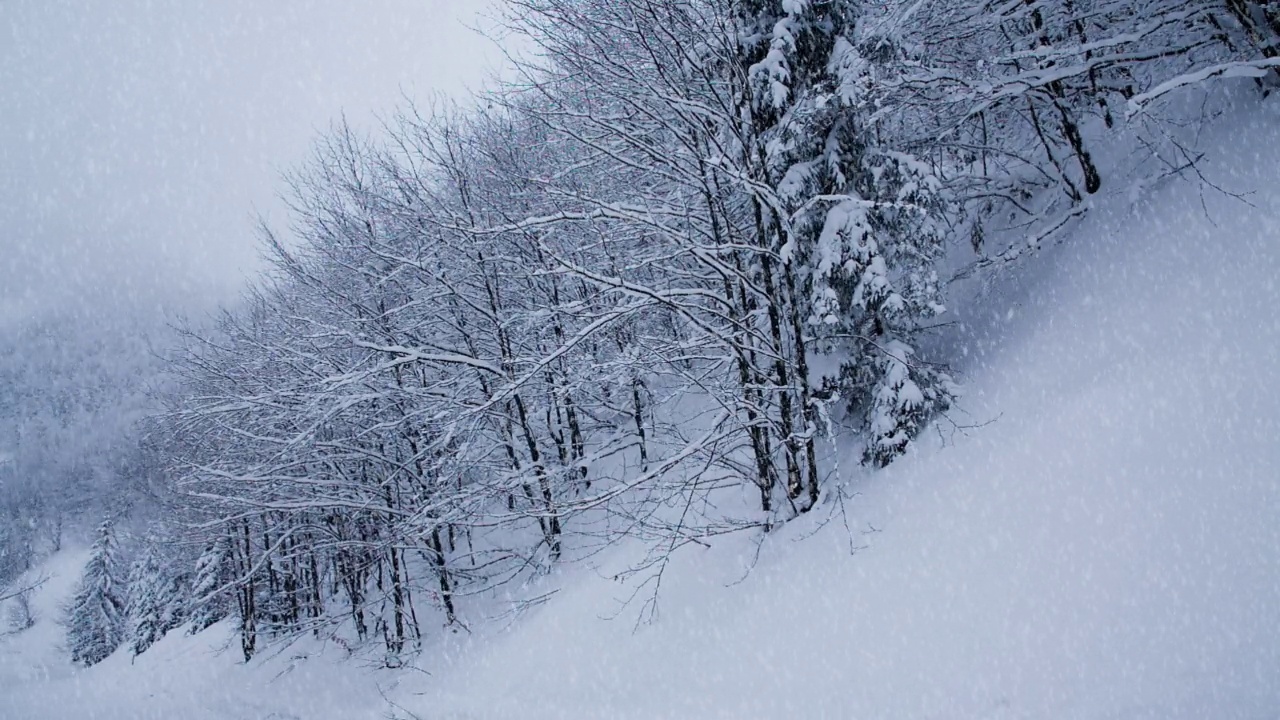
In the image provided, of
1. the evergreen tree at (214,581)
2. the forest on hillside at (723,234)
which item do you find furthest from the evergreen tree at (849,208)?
the evergreen tree at (214,581)

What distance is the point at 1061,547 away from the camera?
458cm

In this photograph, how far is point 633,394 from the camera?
42.3 feet

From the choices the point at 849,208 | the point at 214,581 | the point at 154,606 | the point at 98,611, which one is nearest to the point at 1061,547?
the point at 849,208

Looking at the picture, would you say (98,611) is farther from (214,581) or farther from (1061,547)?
(1061,547)

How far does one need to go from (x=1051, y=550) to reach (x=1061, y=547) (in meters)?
0.07

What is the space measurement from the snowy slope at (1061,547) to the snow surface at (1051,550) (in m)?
0.02

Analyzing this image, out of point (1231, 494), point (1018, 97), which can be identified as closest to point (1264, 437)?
point (1231, 494)

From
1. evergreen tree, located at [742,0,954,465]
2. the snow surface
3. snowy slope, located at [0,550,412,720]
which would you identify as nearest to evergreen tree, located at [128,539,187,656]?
snowy slope, located at [0,550,412,720]

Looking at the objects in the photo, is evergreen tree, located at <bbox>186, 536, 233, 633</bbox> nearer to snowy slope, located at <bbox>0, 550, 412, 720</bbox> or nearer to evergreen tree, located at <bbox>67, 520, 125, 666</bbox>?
snowy slope, located at <bbox>0, 550, 412, 720</bbox>

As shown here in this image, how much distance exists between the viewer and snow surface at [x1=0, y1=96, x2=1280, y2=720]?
3.76 metres

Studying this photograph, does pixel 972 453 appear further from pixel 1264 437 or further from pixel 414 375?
pixel 414 375

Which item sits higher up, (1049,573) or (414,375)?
(414,375)

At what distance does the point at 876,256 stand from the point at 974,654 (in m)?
4.01

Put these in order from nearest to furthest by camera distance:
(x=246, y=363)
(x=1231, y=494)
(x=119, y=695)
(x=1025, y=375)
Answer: (x=1231, y=494)
(x=1025, y=375)
(x=246, y=363)
(x=119, y=695)
